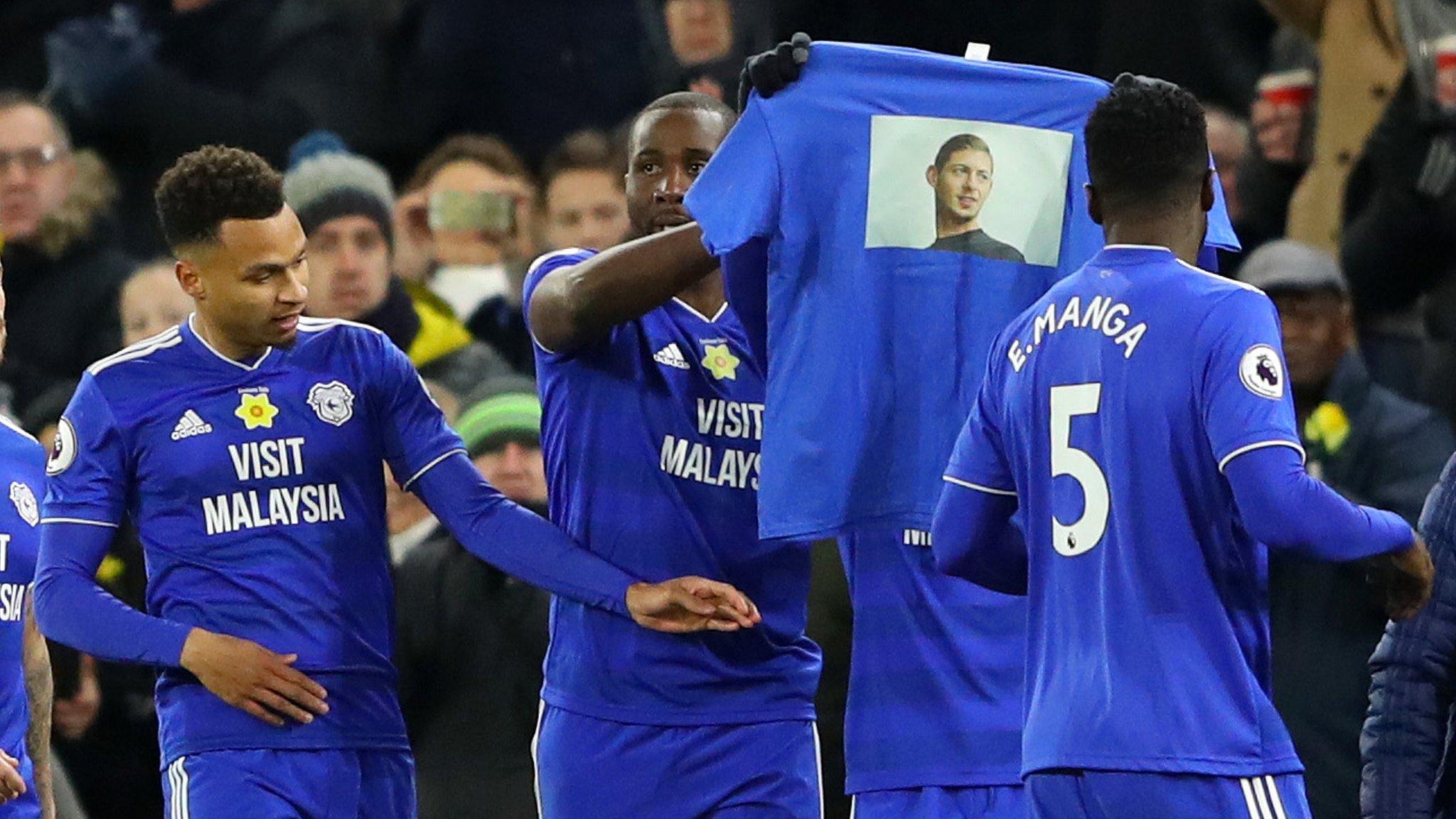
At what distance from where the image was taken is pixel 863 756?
14.5ft

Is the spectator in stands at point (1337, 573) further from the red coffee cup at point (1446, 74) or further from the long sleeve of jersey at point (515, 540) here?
the long sleeve of jersey at point (515, 540)

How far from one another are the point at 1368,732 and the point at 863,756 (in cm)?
94

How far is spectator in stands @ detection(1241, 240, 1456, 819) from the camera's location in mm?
5777

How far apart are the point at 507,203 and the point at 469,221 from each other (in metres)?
0.15

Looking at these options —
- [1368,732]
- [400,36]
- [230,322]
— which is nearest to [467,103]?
[400,36]

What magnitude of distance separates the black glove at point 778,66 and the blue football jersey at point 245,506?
3.23 ft

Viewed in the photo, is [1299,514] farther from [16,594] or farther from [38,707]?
[38,707]


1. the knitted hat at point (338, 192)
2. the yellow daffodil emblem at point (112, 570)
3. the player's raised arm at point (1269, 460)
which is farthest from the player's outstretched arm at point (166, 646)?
the knitted hat at point (338, 192)

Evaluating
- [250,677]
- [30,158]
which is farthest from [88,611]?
[30,158]

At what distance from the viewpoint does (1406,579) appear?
351 cm

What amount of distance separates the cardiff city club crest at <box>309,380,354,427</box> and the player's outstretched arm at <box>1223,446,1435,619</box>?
1.87 m

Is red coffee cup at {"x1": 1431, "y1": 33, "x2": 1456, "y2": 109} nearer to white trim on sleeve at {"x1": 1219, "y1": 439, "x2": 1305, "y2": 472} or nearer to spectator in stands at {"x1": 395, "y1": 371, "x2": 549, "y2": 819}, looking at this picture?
spectator in stands at {"x1": 395, "y1": 371, "x2": 549, "y2": 819}

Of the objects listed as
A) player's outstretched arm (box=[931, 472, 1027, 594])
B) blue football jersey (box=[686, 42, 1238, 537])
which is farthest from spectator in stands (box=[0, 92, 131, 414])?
player's outstretched arm (box=[931, 472, 1027, 594])

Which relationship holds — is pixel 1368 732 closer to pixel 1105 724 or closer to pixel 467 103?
pixel 1105 724
